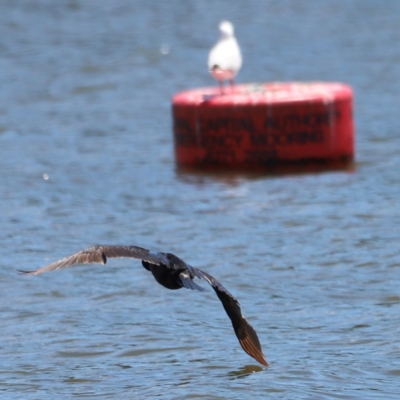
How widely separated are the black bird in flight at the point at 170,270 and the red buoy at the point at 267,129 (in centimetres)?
532

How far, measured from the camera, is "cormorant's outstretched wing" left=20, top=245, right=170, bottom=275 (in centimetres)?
475

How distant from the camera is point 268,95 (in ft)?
34.3

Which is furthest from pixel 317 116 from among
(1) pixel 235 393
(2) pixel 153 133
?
(1) pixel 235 393

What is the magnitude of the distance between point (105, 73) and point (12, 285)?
9688 millimetres

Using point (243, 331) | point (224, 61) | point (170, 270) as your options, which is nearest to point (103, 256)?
point (170, 270)

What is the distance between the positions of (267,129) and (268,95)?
13.0 inches

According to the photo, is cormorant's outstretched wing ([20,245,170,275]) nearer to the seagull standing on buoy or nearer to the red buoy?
the red buoy

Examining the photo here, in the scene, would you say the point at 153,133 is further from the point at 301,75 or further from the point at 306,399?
the point at 306,399

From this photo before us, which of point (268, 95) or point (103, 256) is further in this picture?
point (268, 95)

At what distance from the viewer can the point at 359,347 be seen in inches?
228

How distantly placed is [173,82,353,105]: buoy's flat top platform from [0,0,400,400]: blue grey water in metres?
0.68

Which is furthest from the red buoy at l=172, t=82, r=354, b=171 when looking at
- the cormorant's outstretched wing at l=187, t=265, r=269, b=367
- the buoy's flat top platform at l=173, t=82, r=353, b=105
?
the cormorant's outstretched wing at l=187, t=265, r=269, b=367

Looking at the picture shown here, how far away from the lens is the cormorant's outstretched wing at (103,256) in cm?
475

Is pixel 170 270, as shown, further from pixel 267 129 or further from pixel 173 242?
pixel 267 129
